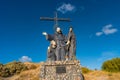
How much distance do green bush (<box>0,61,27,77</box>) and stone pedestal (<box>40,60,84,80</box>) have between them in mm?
13296

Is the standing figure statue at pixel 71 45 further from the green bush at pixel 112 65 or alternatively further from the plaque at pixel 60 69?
the green bush at pixel 112 65

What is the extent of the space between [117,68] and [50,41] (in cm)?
1945

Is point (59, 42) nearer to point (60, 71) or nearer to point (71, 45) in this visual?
point (71, 45)

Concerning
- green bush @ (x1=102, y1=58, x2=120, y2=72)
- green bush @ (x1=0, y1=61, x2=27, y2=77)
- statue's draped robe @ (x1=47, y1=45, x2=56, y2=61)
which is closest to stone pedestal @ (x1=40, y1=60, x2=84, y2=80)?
statue's draped robe @ (x1=47, y1=45, x2=56, y2=61)

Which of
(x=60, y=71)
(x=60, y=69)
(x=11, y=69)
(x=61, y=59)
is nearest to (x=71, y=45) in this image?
(x=61, y=59)

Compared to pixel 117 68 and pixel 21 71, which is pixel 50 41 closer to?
pixel 21 71

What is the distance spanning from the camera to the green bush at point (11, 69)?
31.3m

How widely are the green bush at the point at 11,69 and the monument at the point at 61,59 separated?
44.0ft

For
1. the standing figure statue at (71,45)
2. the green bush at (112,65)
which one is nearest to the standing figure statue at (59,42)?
the standing figure statue at (71,45)

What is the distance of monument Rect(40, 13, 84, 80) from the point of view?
18.9 metres

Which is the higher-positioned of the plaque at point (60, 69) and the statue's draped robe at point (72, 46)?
the statue's draped robe at point (72, 46)

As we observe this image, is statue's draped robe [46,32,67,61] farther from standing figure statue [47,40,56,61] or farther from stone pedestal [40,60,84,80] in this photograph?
stone pedestal [40,60,84,80]

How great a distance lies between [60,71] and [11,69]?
14905mm

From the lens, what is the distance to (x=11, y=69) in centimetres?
3231
